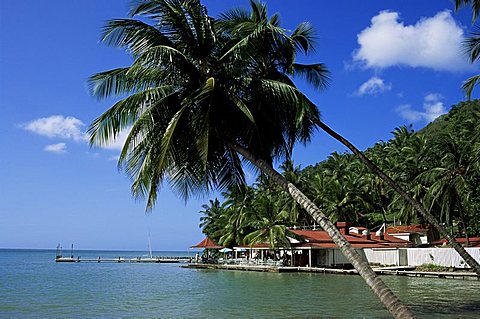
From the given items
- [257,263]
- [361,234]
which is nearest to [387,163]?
[361,234]

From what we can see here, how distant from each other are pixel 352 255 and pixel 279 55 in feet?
15.3

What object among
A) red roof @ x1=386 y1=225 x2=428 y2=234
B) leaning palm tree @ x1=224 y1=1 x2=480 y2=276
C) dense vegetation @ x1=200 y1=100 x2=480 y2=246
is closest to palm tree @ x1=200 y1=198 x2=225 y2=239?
dense vegetation @ x1=200 y1=100 x2=480 y2=246

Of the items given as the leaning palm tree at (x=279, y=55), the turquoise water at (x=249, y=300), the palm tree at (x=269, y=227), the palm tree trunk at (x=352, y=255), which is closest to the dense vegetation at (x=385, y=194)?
the palm tree at (x=269, y=227)

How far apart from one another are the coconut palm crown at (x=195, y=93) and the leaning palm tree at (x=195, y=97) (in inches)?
0.8

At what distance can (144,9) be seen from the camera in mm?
9703

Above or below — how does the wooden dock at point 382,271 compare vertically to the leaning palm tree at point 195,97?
below

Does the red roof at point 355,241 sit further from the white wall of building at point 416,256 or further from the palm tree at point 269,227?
the palm tree at point 269,227

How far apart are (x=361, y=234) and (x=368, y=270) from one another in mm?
37979

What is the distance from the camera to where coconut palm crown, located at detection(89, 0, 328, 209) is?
30.5ft

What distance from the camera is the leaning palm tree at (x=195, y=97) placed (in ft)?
30.4

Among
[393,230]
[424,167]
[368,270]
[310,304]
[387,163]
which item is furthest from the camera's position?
[387,163]

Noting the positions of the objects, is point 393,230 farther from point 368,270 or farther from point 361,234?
point 368,270

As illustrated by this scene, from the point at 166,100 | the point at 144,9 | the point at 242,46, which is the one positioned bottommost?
the point at 166,100

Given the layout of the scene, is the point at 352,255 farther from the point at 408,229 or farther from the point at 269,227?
the point at 408,229
